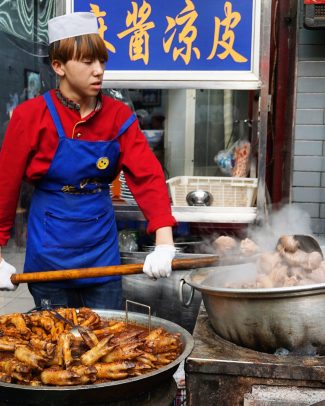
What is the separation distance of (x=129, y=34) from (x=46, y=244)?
7.91 ft

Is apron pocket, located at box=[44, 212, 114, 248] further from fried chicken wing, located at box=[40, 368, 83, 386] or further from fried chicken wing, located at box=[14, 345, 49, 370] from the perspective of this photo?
fried chicken wing, located at box=[40, 368, 83, 386]

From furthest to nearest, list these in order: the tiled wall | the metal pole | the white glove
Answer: the tiled wall
the metal pole
the white glove

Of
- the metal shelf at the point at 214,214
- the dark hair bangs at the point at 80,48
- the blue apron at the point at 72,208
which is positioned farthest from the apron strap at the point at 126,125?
the metal shelf at the point at 214,214

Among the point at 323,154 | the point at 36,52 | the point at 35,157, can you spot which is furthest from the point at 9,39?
the point at 35,157

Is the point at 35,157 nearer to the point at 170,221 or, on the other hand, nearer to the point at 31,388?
the point at 170,221

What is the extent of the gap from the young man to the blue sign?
165 cm

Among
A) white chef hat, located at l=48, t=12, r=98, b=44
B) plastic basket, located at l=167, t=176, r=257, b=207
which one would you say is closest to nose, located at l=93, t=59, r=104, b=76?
white chef hat, located at l=48, t=12, r=98, b=44

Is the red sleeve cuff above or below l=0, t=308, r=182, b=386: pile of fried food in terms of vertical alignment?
above

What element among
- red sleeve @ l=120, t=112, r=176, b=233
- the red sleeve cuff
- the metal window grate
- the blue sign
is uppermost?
the metal window grate

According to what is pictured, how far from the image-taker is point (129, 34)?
5.07 metres

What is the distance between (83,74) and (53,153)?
482 mm

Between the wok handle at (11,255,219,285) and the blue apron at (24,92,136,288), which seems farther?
the blue apron at (24,92,136,288)

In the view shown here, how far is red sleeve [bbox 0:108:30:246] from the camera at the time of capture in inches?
129

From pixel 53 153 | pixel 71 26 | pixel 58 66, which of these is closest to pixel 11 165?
pixel 53 153
